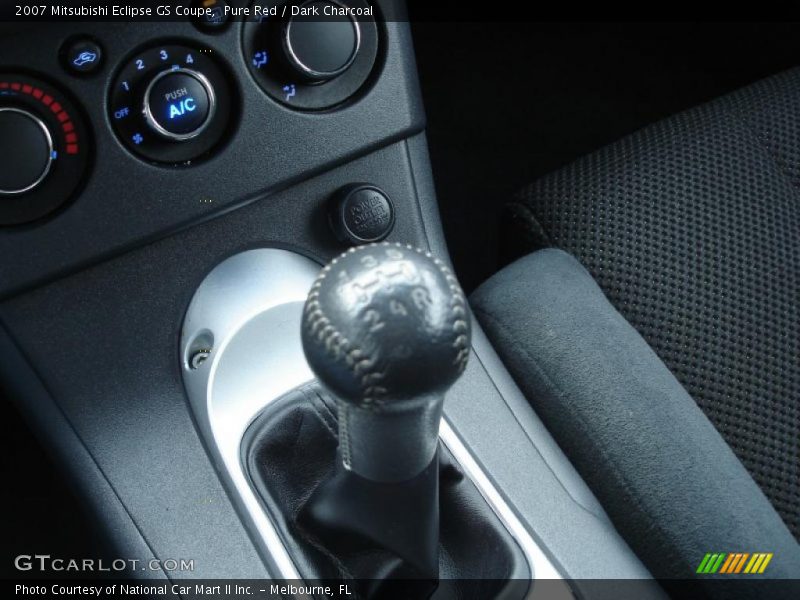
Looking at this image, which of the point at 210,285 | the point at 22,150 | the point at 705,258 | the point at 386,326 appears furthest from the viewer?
the point at 705,258

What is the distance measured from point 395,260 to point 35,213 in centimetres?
31

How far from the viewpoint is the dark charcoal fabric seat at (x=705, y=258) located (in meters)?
0.77

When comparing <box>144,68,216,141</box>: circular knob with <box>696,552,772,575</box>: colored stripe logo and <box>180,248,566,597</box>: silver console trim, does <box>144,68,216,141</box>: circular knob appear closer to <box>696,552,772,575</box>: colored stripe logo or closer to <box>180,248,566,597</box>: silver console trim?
<box>180,248,566,597</box>: silver console trim

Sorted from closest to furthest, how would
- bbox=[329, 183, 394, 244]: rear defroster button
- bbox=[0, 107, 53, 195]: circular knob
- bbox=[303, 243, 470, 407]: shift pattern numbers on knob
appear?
1. bbox=[303, 243, 470, 407]: shift pattern numbers on knob
2. bbox=[0, 107, 53, 195]: circular knob
3. bbox=[329, 183, 394, 244]: rear defroster button

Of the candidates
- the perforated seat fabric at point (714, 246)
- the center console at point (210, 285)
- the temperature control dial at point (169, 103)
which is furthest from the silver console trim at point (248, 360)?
the perforated seat fabric at point (714, 246)

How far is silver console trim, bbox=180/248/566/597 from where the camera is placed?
25.7 inches

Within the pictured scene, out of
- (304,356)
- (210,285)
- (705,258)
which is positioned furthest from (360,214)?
(705,258)

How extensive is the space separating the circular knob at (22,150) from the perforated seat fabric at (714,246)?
503 mm

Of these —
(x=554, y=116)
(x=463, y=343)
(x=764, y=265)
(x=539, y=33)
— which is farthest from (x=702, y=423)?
(x=539, y=33)

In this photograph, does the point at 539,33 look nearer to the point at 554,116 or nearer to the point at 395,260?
the point at 554,116

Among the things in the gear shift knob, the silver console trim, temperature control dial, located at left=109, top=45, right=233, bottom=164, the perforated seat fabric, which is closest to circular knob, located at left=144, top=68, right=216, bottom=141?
temperature control dial, located at left=109, top=45, right=233, bottom=164

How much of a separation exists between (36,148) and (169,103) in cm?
10

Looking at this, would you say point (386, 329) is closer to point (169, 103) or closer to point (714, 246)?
point (169, 103)

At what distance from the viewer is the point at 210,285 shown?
2.22ft
